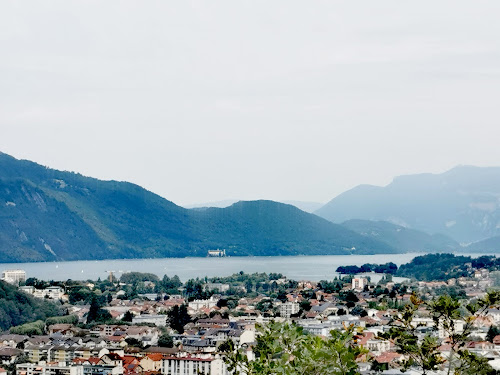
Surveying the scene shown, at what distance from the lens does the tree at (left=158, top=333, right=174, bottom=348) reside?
20.0 metres

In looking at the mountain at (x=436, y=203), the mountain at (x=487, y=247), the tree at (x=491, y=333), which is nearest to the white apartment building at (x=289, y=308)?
the tree at (x=491, y=333)

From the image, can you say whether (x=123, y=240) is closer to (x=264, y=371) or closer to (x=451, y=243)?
(x=451, y=243)

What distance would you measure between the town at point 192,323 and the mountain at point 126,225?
5325 centimetres

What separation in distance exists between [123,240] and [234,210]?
653 inches

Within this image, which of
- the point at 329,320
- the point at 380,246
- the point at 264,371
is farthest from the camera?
the point at 380,246

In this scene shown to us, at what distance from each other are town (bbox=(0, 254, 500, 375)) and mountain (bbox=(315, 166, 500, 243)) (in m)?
106

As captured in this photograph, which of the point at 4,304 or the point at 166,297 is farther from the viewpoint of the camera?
the point at 166,297

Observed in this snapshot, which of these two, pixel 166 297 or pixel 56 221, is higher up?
pixel 56 221

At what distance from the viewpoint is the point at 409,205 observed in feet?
548

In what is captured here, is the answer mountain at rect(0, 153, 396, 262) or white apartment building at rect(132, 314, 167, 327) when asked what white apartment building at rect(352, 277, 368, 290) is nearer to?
white apartment building at rect(132, 314, 167, 327)

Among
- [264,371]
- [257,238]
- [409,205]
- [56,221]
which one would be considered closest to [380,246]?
[257,238]

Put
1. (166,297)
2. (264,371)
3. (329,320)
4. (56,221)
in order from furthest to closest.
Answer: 1. (56,221)
2. (166,297)
3. (329,320)
4. (264,371)

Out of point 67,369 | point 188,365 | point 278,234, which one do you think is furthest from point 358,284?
point 278,234

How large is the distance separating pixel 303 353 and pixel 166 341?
16.1m
